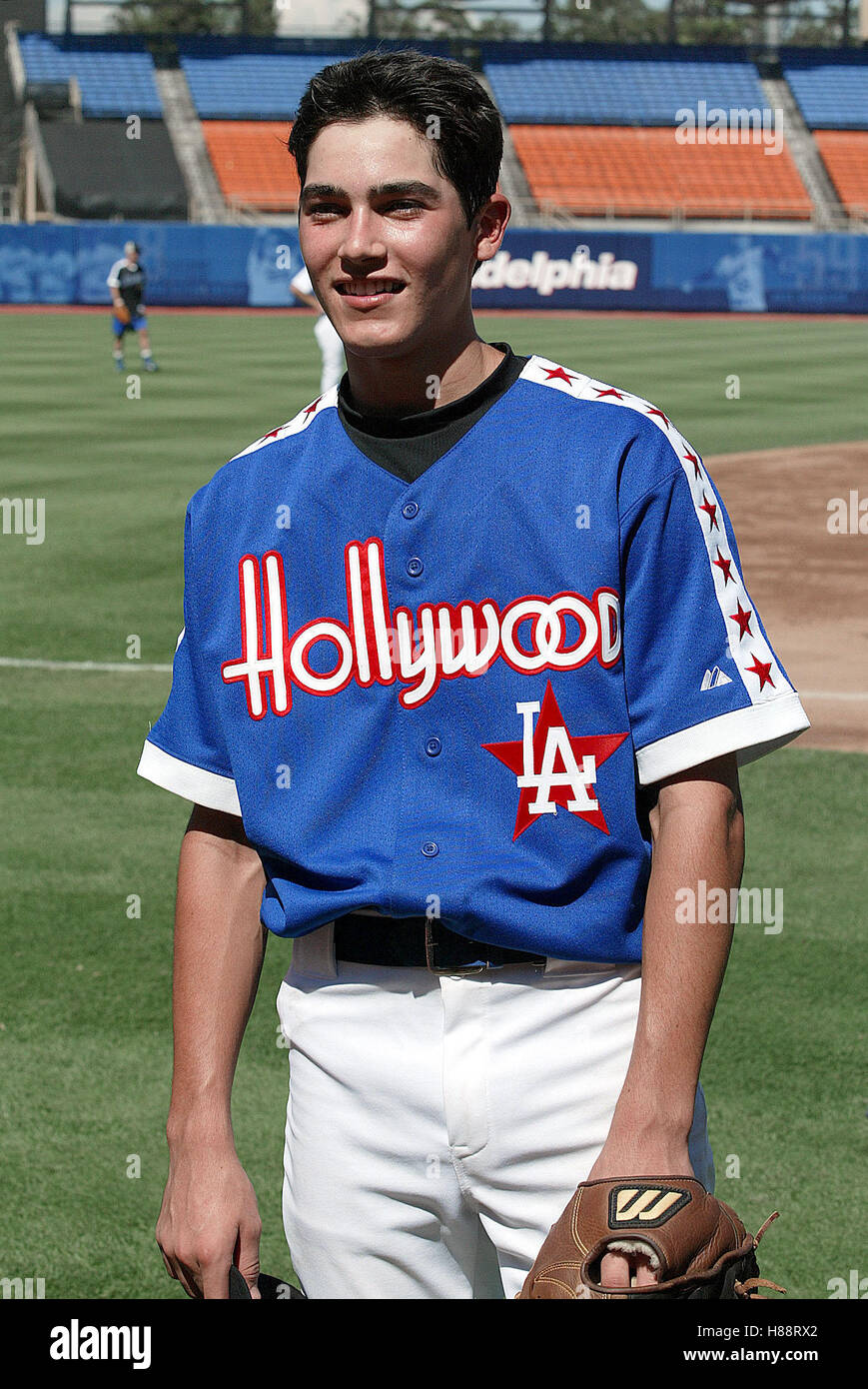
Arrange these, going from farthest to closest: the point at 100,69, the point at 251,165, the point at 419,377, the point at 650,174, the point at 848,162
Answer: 1. the point at 100,69
2. the point at 848,162
3. the point at 650,174
4. the point at 251,165
5. the point at 419,377

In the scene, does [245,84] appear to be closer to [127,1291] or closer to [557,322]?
[557,322]

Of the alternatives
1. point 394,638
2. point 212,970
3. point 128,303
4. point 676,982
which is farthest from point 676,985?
point 128,303

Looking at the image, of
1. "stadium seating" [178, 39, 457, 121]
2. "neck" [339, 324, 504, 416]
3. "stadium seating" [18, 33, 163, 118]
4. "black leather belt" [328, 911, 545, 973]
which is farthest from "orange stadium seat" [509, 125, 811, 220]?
"black leather belt" [328, 911, 545, 973]

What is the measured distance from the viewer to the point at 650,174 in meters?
50.0

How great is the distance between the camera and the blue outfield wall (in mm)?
38312

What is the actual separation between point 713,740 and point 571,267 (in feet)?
125

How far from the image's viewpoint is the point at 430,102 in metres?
2.15

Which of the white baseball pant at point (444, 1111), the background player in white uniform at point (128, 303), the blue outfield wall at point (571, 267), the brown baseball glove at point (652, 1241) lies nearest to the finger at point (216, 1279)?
the white baseball pant at point (444, 1111)

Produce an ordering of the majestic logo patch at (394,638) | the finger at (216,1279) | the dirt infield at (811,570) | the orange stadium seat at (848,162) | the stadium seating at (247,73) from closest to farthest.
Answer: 1. the majestic logo patch at (394,638)
2. the finger at (216,1279)
3. the dirt infield at (811,570)
4. the orange stadium seat at (848,162)
5. the stadium seating at (247,73)

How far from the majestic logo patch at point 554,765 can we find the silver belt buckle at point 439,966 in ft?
0.56

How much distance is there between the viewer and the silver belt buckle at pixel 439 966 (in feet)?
7.26

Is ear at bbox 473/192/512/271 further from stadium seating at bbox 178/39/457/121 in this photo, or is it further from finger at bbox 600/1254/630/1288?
stadium seating at bbox 178/39/457/121

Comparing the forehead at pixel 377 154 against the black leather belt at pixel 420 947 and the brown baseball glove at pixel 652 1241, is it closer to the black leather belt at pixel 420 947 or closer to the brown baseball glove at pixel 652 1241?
the black leather belt at pixel 420 947

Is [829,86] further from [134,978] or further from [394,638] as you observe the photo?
[394,638]
